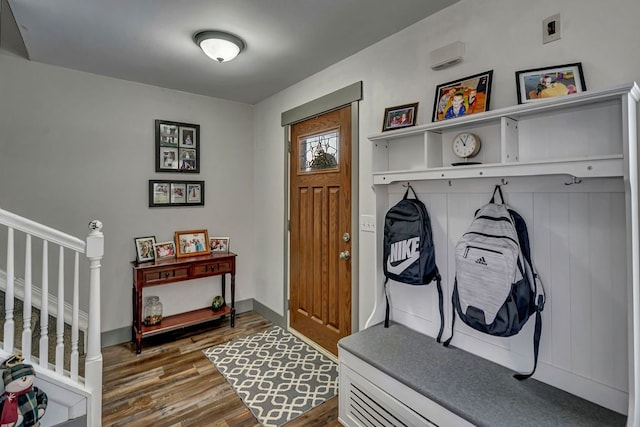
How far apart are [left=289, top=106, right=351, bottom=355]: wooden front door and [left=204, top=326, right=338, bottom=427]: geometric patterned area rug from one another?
0.22m

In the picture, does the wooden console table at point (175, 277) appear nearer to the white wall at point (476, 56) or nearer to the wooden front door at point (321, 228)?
the wooden front door at point (321, 228)

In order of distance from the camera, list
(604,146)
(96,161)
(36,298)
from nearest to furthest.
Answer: (604,146) < (36,298) < (96,161)

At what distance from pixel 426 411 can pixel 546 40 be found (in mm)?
1754

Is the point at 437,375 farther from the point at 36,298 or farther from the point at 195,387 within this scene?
the point at 36,298

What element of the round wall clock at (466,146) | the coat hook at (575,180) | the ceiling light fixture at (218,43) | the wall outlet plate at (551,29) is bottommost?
the coat hook at (575,180)

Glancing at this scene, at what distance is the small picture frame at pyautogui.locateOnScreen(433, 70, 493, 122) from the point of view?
1619 millimetres

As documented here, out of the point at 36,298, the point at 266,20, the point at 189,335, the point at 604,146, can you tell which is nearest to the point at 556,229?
the point at 604,146

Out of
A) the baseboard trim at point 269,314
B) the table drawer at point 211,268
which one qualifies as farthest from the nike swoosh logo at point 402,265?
the table drawer at point 211,268

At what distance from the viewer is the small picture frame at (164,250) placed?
120 inches

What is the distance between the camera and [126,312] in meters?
3.00

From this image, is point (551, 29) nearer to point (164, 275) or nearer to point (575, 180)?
point (575, 180)

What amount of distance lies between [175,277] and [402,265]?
211 centimetres

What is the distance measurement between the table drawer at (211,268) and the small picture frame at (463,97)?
238 centimetres

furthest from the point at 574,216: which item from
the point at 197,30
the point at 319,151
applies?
the point at 197,30
